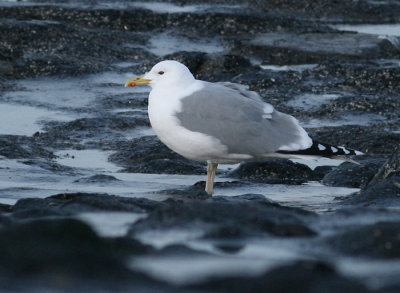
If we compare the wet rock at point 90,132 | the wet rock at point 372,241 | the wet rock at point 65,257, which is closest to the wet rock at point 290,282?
the wet rock at point 65,257

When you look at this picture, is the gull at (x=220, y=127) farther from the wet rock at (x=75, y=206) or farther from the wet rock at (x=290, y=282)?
the wet rock at (x=290, y=282)

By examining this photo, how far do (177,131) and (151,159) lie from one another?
214 cm

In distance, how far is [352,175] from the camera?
839 cm

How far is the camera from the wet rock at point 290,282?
3.66m

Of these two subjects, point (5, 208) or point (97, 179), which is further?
point (97, 179)

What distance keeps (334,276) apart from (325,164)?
551 cm

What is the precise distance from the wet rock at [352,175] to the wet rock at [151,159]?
A: 4.17 feet

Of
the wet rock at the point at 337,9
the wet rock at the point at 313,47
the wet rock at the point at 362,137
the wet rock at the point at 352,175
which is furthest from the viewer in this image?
the wet rock at the point at 337,9

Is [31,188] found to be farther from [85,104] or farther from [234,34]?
[234,34]

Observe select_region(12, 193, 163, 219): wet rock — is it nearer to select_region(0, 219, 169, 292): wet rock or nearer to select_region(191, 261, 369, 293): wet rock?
select_region(0, 219, 169, 292): wet rock

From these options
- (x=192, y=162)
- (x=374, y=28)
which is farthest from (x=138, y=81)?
(x=374, y=28)

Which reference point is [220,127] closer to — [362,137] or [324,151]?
[324,151]

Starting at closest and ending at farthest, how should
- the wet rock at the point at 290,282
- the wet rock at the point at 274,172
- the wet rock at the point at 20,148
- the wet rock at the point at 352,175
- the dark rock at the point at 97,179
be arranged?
1. the wet rock at the point at 290,282
2. the dark rock at the point at 97,179
3. the wet rock at the point at 352,175
4. the wet rock at the point at 274,172
5. the wet rock at the point at 20,148

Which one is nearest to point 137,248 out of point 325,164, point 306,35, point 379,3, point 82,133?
point 325,164
